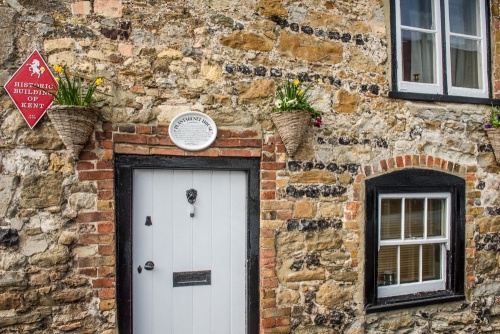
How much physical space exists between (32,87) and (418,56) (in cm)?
393

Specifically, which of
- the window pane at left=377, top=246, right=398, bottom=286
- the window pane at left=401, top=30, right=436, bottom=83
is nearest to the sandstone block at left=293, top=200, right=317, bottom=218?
the window pane at left=377, top=246, right=398, bottom=286

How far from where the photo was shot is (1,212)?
354 centimetres

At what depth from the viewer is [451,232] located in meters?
4.86

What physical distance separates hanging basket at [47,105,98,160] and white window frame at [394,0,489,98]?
10.3ft

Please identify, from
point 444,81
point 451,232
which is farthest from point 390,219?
point 444,81

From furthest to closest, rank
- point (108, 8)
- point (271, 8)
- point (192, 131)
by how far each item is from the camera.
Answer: point (271, 8) → point (192, 131) → point (108, 8)

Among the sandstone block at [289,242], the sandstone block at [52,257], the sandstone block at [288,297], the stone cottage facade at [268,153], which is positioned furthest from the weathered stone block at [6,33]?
the sandstone block at [288,297]

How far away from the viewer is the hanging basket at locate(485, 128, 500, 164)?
16.1 feet

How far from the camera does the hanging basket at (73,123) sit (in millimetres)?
3453

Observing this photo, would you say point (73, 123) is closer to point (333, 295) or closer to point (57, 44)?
point (57, 44)

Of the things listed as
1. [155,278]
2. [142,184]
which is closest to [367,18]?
[142,184]

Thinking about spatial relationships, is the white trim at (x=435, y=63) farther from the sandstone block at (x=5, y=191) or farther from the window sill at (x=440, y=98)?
the sandstone block at (x=5, y=191)

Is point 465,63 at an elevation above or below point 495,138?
above

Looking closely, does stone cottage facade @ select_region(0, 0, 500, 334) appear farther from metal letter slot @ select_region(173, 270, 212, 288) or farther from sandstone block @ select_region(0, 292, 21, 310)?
metal letter slot @ select_region(173, 270, 212, 288)
